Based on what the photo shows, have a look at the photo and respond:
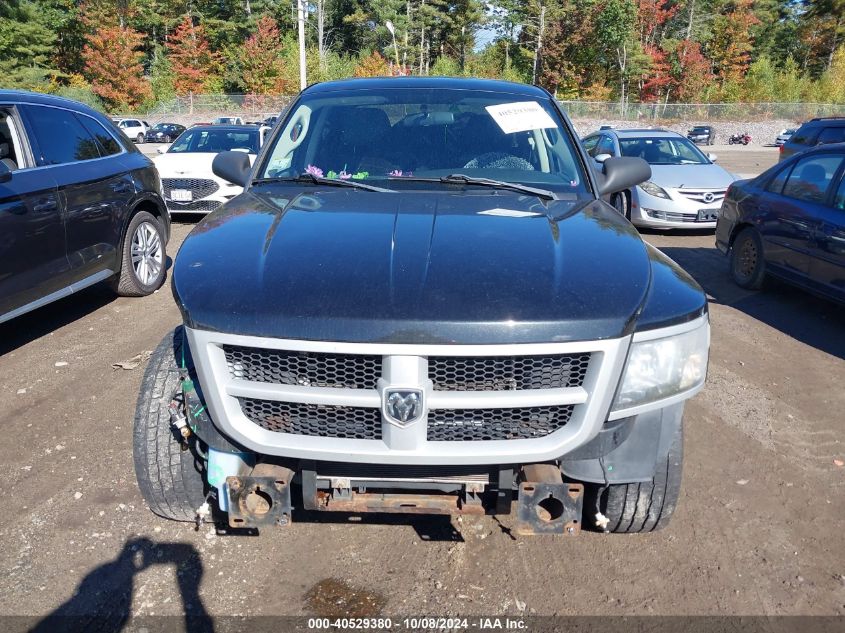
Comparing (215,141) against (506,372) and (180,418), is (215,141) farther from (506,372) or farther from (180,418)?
(506,372)

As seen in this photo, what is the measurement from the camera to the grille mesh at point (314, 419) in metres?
2.18

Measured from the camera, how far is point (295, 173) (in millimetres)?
3436

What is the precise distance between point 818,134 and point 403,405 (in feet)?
43.0

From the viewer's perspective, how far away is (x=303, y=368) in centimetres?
215

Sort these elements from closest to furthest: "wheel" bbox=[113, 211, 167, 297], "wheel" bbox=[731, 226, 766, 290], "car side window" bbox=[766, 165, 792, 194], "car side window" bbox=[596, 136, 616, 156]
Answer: "wheel" bbox=[113, 211, 167, 297] → "car side window" bbox=[766, 165, 792, 194] → "wheel" bbox=[731, 226, 766, 290] → "car side window" bbox=[596, 136, 616, 156]

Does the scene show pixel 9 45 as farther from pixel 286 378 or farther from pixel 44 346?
pixel 286 378

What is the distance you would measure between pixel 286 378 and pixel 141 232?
500cm

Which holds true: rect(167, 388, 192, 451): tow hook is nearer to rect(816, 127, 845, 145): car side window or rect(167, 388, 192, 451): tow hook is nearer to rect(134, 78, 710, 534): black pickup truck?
rect(134, 78, 710, 534): black pickup truck

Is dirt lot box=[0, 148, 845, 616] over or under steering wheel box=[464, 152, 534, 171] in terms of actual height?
under

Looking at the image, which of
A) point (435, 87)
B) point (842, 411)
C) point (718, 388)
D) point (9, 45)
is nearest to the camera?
point (435, 87)

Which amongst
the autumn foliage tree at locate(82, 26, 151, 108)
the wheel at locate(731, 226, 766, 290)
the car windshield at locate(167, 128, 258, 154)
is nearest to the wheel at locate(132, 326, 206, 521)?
the wheel at locate(731, 226, 766, 290)

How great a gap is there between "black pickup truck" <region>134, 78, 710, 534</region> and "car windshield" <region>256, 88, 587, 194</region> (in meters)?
0.64

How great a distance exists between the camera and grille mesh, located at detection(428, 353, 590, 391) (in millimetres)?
2088

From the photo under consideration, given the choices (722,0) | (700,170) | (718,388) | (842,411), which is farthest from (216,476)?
(722,0)
